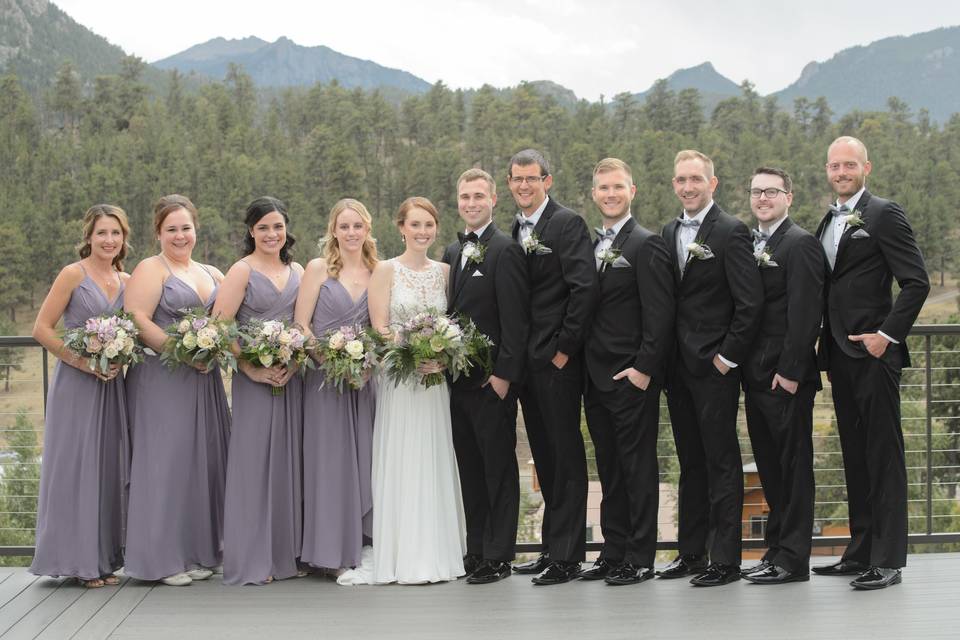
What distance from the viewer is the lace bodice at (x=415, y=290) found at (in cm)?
475

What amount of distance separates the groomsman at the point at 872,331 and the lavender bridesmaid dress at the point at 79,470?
3.49 metres

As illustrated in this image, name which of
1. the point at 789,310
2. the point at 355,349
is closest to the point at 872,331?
the point at 789,310

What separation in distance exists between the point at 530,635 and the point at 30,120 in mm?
94795

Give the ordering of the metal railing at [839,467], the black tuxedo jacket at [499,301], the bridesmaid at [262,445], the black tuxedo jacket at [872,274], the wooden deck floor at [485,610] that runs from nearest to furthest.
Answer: the wooden deck floor at [485,610] < the black tuxedo jacket at [872,274] < the black tuxedo jacket at [499,301] < the bridesmaid at [262,445] < the metal railing at [839,467]

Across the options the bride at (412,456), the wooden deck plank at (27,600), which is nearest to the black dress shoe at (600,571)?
the bride at (412,456)

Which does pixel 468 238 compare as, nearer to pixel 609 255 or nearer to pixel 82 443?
pixel 609 255

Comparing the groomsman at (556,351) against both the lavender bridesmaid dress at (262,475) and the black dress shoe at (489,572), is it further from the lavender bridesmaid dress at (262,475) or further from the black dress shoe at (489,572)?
the lavender bridesmaid dress at (262,475)

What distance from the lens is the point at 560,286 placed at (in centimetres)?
458

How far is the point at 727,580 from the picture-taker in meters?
4.48

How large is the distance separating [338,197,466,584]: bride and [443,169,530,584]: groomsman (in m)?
0.09

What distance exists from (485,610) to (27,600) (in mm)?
2126

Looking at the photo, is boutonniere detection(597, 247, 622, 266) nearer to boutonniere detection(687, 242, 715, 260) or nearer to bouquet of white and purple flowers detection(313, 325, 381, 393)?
boutonniere detection(687, 242, 715, 260)

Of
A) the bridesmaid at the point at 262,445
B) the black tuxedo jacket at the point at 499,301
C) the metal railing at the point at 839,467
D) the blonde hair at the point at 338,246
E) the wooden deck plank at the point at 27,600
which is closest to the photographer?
the wooden deck plank at the point at 27,600

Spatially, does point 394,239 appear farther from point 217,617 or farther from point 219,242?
point 217,617
